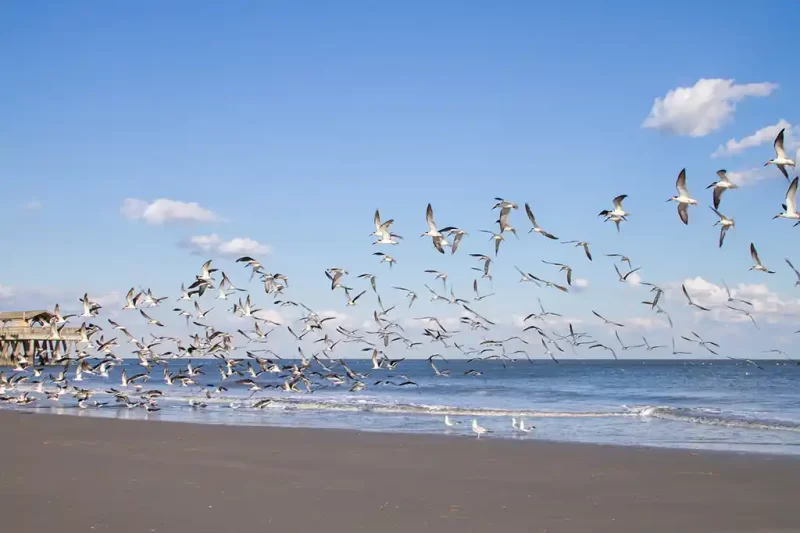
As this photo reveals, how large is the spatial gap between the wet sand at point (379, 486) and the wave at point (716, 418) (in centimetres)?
818

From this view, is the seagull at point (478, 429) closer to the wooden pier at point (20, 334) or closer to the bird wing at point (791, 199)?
the bird wing at point (791, 199)

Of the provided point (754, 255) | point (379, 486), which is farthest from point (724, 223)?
point (379, 486)

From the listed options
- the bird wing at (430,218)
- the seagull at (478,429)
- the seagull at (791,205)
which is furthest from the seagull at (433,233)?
the seagull at (791,205)

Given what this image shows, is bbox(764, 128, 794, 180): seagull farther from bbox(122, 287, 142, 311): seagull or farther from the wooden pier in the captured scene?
the wooden pier

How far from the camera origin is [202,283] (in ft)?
72.6

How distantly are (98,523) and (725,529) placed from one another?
7.72 meters

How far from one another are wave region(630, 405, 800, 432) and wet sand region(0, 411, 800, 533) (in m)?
8.18

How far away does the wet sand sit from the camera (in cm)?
991

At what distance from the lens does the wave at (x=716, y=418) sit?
2343 centimetres

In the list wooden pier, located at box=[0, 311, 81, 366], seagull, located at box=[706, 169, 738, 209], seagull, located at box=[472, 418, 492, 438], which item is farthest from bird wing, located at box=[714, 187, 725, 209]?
wooden pier, located at box=[0, 311, 81, 366]

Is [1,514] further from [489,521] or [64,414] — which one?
[64,414]

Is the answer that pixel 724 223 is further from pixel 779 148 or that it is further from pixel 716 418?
pixel 716 418

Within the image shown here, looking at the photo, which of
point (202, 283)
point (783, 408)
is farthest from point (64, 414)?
point (783, 408)

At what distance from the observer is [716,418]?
85.0ft
